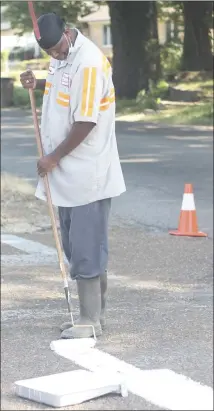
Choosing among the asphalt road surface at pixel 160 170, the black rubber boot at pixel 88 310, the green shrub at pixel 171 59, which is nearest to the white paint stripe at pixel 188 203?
the asphalt road surface at pixel 160 170

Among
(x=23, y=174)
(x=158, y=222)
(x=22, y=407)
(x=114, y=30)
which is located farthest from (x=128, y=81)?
(x=23, y=174)

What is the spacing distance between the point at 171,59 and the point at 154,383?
74.6ft

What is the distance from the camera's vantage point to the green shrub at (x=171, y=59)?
22.4m

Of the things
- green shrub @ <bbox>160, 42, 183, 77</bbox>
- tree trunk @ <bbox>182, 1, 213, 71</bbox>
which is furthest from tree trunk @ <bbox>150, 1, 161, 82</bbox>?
green shrub @ <bbox>160, 42, 183, 77</bbox>

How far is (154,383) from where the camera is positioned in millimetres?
2176

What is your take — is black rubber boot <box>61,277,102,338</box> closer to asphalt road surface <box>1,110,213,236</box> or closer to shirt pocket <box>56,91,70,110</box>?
shirt pocket <box>56,91,70,110</box>

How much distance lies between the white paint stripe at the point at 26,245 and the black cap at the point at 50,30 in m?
5.06

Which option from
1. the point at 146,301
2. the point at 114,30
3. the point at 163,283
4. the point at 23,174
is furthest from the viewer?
the point at 23,174

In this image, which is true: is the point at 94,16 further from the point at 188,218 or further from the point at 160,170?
the point at 160,170

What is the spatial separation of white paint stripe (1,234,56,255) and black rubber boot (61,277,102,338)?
425cm

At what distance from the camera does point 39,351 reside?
2.58 meters

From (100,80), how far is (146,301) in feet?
4.69

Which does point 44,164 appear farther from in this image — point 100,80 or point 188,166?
point 188,166

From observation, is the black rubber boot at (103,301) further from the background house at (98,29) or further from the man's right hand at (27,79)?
the man's right hand at (27,79)
